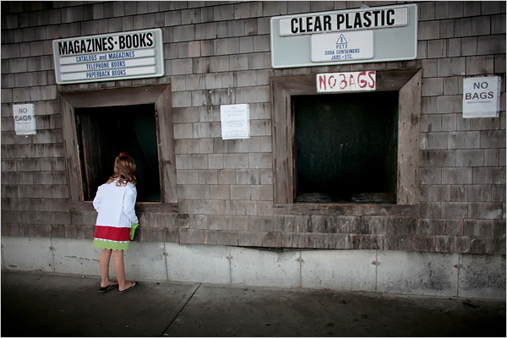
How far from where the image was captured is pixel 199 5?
145 inches

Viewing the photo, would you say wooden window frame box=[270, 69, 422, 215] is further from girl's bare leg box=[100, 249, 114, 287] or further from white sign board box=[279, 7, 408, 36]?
girl's bare leg box=[100, 249, 114, 287]

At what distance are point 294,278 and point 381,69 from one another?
2.81 meters

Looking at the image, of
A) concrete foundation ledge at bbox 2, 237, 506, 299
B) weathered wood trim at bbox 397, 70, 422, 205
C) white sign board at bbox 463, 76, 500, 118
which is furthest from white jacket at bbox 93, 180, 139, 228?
white sign board at bbox 463, 76, 500, 118

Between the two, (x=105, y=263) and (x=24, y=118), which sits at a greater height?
(x=24, y=118)

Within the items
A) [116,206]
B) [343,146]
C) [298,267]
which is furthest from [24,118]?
[343,146]

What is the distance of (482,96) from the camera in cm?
326

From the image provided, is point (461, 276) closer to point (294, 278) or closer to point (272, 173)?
point (294, 278)

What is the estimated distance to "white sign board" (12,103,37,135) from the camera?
168 inches

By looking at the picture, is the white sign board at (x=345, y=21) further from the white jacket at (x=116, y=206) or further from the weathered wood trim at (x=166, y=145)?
the white jacket at (x=116, y=206)

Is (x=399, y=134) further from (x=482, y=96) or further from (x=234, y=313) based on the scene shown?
(x=234, y=313)

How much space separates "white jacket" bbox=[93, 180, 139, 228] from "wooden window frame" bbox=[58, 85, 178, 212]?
408mm

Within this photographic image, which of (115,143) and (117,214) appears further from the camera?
(115,143)

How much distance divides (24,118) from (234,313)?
411 centimetres

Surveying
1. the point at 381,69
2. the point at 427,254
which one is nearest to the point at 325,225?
the point at 427,254
